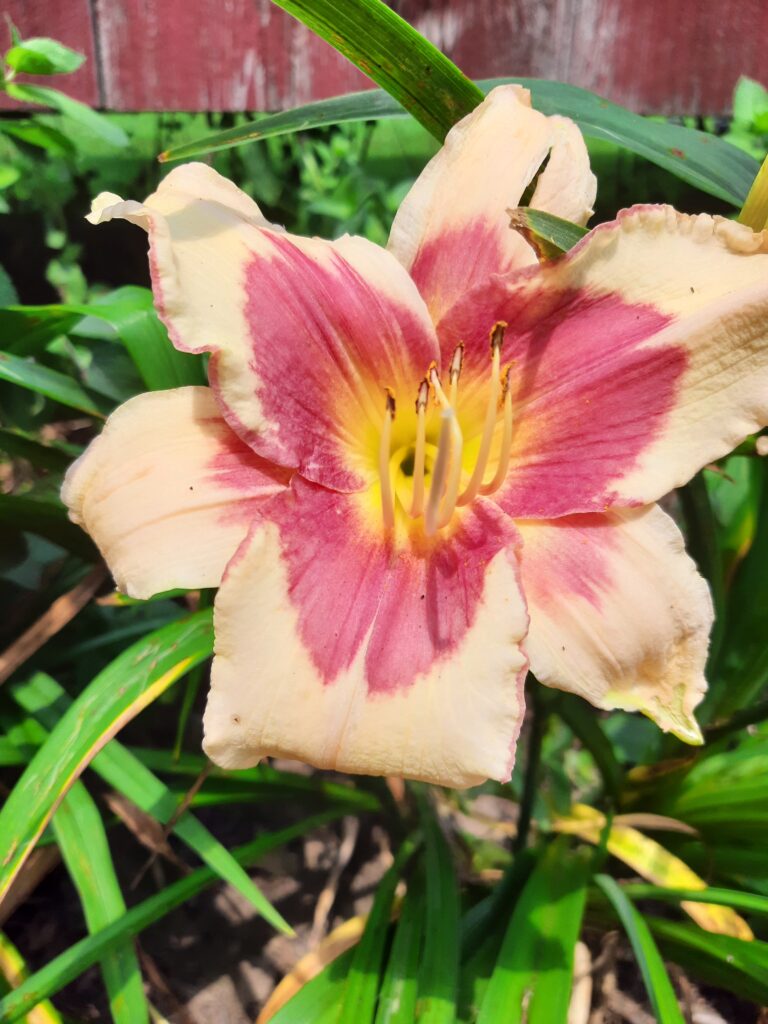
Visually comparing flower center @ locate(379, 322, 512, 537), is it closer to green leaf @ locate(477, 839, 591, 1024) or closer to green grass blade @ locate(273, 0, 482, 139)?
green grass blade @ locate(273, 0, 482, 139)

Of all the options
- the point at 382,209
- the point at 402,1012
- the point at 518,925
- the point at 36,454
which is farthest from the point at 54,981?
the point at 382,209

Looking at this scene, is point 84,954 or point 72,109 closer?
point 84,954

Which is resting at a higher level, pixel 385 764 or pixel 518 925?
pixel 385 764

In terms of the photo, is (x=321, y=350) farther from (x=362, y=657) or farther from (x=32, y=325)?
(x=32, y=325)

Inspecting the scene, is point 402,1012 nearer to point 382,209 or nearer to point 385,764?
point 385,764

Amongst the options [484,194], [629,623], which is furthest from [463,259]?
[629,623]

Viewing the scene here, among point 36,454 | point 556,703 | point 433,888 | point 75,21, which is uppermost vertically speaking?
point 75,21
